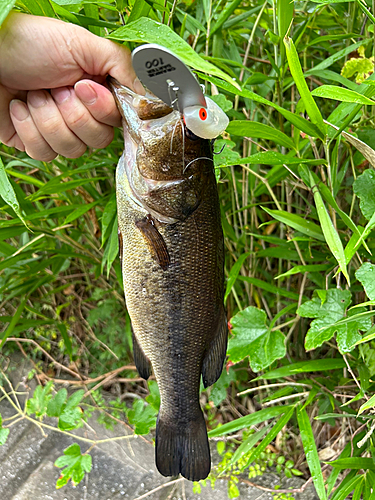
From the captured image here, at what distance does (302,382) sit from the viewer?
1452 millimetres

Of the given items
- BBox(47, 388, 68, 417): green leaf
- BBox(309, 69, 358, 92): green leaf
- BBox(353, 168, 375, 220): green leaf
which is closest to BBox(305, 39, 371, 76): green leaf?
BBox(309, 69, 358, 92): green leaf

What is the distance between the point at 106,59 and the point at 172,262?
52 cm

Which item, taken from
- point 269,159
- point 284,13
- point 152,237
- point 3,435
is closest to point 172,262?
point 152,237

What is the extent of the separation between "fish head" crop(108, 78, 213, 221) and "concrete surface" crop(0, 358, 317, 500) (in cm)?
151

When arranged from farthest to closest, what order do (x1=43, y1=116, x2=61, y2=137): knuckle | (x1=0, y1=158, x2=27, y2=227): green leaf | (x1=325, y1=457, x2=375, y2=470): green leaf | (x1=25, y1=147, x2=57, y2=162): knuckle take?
(x1=325, y1=457, x2=375, y2=470): green leaf → (x1=25, y1=147, x2=57, y2=162): knuckle → (x1=43, y1=116, x2=61, y2=137): knuckle → (x1=0, y1=158, x2=27, y2=227): green leaf

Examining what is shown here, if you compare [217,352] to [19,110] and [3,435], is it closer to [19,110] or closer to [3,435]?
[19,110]

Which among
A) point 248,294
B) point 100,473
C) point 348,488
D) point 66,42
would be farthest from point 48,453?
point 66,42

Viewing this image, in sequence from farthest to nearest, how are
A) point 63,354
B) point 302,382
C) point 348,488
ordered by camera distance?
Result: point 63,354 < point 302,382 < point 348,488

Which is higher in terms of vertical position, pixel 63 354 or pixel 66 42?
pixel 66 42

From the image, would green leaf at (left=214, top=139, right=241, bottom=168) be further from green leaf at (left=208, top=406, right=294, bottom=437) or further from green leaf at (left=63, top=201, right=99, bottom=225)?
green leaf at (left=208, top=406, right=294, bottom=437)

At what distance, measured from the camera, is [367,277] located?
96 centimetres

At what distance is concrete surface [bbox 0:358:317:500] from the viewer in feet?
5.75

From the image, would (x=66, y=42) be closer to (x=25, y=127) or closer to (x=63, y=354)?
(x=25, y=127)

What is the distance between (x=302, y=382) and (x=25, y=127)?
4.38 feet
